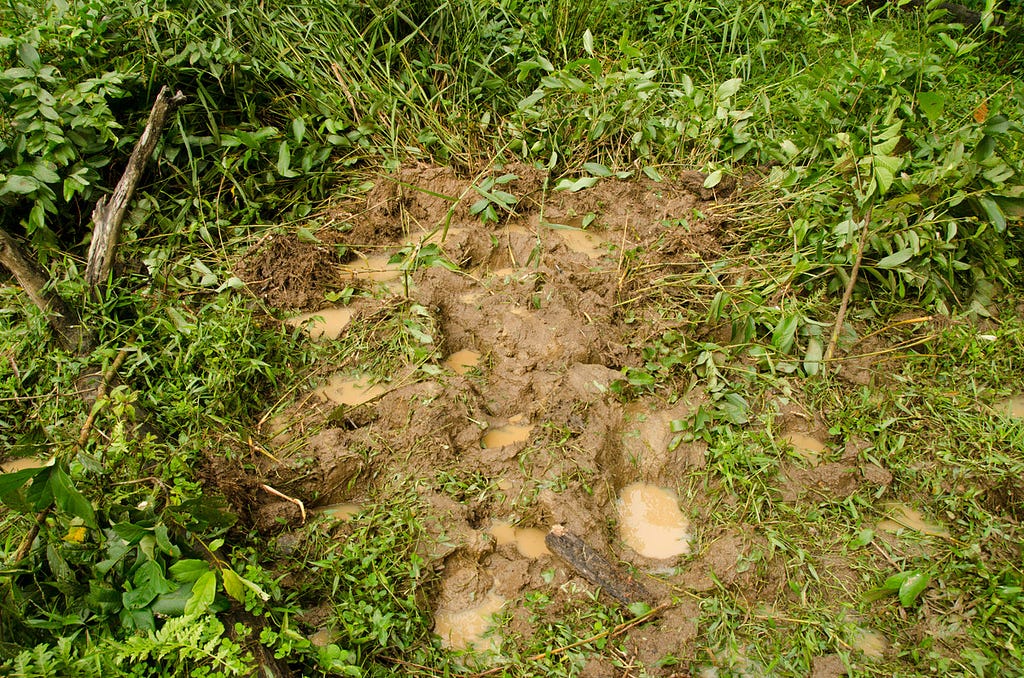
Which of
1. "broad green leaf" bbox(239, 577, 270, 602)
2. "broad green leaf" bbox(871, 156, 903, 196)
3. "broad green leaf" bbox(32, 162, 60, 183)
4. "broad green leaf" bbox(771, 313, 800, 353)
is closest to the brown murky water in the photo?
"broad green leaf" bbox(32, 162, 60, 183)

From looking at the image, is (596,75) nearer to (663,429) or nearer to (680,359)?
(680,359)

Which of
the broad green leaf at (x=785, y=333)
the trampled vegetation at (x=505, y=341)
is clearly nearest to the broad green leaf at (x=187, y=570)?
the trampled vegetation at (x=505, y=341)

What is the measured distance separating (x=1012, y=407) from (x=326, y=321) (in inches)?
99.9

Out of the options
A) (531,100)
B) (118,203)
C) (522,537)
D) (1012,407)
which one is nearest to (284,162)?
(118,203)

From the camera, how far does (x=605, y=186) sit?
10.8 ft

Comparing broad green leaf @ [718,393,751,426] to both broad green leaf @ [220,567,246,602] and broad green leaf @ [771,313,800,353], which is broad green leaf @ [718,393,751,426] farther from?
broad green leaf @ [220,567,246,602]

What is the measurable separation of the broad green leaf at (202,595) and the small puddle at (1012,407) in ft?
8.44

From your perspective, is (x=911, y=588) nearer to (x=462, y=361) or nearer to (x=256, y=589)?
(x=462, y=361)

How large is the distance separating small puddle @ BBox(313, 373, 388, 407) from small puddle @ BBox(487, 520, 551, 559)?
66 cm

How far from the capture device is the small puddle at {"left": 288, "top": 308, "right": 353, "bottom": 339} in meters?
2.79

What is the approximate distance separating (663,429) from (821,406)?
579 millimetres

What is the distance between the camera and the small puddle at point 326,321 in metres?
2.79

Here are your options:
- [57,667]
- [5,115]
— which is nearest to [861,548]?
[57,667]

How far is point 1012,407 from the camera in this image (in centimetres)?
262
